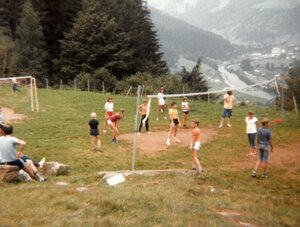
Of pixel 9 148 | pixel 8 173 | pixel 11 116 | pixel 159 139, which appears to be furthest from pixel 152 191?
pixel 11 116

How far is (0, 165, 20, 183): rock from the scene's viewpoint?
779 cm

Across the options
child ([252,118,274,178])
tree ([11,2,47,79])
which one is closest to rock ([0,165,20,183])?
child ([252,118,274,178])

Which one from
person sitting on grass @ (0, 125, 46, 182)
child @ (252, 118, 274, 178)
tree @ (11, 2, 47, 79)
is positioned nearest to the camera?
person sitting on grass @ (0, 125, 46, 182)

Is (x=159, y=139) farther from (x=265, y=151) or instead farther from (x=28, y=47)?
(x=28, y=47)

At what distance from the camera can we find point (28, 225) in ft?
16.6

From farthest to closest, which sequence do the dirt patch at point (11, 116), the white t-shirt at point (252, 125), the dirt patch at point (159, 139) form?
1. the dirt patch at point (11, 116)
2. the dirt patch at point (159, 139)
3. the white t-shirt at point (252, 125)

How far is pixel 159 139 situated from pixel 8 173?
817 cm

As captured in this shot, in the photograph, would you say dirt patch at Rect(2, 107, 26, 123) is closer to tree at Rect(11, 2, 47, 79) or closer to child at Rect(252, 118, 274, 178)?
child at Rect(252, 118, 274, 178)

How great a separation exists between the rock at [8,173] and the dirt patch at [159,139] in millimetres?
5764

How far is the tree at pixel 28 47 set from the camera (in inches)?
1736

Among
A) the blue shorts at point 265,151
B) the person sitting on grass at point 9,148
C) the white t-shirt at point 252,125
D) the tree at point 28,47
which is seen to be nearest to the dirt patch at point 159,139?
the white t-shirt at point 252,125

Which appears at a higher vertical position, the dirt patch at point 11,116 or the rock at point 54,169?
the dirt patch at point 11,116

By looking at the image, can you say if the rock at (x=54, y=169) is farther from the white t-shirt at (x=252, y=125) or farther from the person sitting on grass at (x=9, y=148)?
the white t-shirt at (x=252, y=125)

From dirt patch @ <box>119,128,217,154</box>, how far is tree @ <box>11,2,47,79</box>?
35812mm
